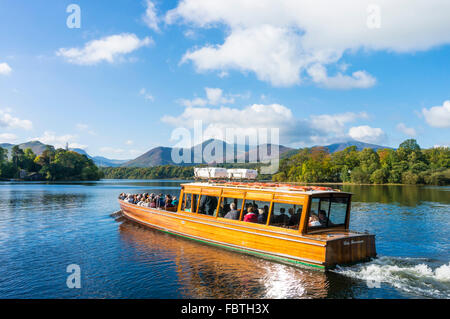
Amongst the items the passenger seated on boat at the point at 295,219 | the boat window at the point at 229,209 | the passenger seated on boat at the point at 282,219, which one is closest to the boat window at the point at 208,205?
the boat window at the point at 229,209

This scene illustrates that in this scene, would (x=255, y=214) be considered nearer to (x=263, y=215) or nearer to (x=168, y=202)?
(x=263, y=215)

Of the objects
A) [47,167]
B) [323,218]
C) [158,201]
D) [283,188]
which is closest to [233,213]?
[283,188]

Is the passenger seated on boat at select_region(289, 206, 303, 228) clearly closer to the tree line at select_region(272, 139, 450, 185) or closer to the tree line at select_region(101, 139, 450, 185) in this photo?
the tree line at select_region(101, 139, 450, 185)

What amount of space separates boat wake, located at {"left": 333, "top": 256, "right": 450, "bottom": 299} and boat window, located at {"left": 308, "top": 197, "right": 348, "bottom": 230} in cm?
199

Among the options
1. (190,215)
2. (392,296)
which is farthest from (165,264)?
(392,296)

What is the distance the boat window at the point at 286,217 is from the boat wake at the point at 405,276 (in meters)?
2.61

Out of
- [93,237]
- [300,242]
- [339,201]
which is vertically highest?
[339,201]

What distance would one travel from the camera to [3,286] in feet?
36.8

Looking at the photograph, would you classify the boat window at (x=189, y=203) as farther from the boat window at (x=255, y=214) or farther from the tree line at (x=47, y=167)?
the tree line at (x=47, y=167)

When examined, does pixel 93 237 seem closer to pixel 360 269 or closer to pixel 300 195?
pixel 300 195

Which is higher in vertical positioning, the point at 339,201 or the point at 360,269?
the point at 339,201

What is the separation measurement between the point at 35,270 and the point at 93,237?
6562 millimetres

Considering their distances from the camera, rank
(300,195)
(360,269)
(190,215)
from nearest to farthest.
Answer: (360,269), (300,195), (190,215)

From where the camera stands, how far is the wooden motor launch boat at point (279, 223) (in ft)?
39.9
